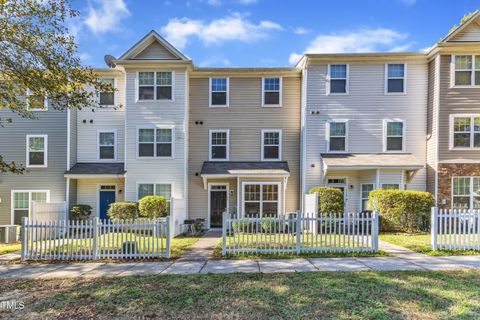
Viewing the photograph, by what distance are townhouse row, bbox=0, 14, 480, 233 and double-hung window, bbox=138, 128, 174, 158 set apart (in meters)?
0.05

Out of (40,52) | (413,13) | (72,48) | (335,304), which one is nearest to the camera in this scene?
(335,304)

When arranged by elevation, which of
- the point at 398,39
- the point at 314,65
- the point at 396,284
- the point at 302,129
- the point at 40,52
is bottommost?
the point at 396,284

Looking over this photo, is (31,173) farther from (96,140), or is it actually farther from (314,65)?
(314,65)

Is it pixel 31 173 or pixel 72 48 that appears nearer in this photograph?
pixel 72 48

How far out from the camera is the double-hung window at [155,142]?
15164 millimetres

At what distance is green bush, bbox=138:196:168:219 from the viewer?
1370 cm

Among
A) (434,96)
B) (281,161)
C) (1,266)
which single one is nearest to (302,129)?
(281,161)

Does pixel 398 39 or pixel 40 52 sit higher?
pixel 398 39

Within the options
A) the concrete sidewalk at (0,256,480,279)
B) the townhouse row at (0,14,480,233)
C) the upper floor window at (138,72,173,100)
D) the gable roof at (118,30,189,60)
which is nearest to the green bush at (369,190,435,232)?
the townhouse row at (0,14,480,233)

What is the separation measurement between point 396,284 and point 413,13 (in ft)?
43.5

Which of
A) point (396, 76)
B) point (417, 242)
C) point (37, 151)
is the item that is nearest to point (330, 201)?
point (417, 242)

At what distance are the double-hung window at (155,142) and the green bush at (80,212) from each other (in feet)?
13.1

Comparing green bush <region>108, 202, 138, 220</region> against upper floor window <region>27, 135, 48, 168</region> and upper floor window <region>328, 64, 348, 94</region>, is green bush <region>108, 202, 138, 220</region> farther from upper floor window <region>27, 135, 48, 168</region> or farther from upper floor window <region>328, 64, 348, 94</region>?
upper floor window <region>328, 64, 348, 94</region>

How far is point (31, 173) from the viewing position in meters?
15.7
